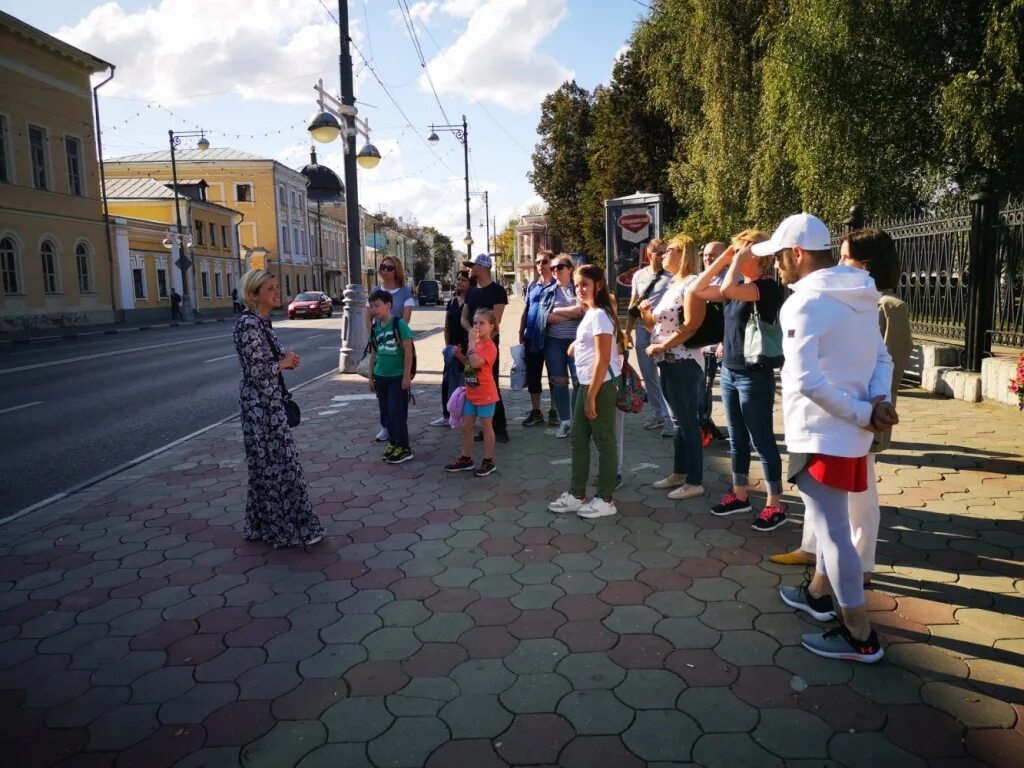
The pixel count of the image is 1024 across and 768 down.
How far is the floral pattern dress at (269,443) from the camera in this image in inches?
174

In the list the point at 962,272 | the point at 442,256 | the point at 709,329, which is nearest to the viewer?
the point at 709,329

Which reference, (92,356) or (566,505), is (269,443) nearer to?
(566,505)

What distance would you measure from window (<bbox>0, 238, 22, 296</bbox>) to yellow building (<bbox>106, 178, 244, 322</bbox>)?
309 inches

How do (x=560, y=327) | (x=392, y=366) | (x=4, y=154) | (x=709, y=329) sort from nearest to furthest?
(x=709, y=329), (x=392, y=366), (x=560, y=327), (x=4, y=154)

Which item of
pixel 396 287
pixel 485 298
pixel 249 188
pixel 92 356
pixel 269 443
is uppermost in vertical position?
pixel 249 188

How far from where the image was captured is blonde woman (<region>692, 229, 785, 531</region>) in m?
4.39

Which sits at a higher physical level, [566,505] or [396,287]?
[396,287]

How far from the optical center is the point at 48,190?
100 feet

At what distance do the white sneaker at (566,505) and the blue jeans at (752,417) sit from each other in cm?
115

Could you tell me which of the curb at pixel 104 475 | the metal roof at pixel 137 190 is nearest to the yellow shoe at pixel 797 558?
the curb at pixel 104 475

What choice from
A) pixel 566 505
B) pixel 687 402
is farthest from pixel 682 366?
pixel 566 505

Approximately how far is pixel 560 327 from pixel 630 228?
693 cm

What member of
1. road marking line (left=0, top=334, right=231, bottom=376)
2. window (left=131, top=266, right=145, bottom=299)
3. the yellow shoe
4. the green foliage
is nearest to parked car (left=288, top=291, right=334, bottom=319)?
window (left=131, top=266, right=145, bottom=299)

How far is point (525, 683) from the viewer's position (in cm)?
293
